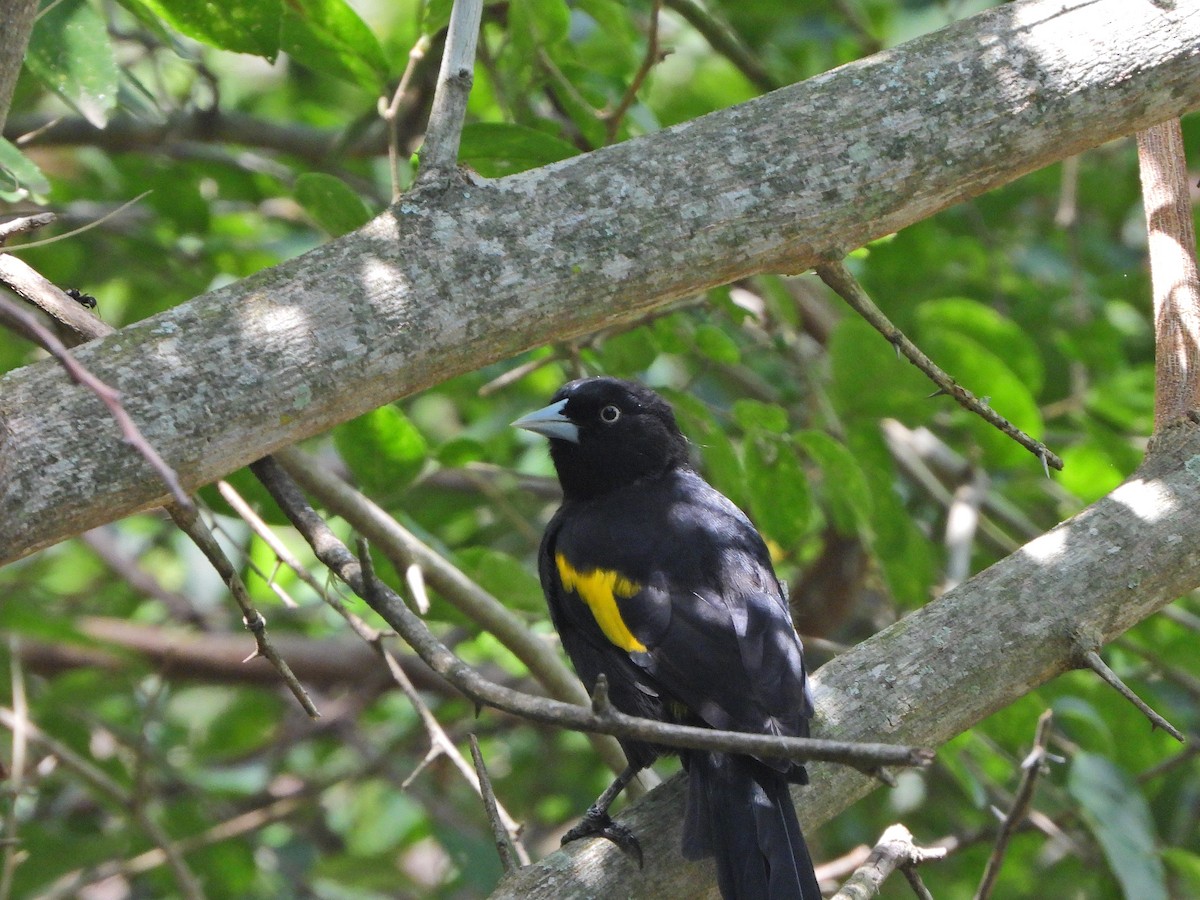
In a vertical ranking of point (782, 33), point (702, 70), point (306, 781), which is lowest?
point (306, 781)

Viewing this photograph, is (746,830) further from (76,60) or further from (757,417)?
(76,60)

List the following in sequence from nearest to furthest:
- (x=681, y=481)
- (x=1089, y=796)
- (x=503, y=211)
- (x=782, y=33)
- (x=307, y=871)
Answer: (x=503, y=211), (x=1089, y=796), (x=681, y=481), (x=307, y=871), (x=782, y=33)

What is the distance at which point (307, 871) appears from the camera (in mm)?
5066

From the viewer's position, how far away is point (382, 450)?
3412 mm

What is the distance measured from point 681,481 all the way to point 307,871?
2.33 m

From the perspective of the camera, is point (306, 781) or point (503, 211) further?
point (306, 781)

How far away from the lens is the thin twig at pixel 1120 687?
2.25 m

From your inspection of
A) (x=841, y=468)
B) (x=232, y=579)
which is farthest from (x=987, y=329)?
(x=232, y=579)

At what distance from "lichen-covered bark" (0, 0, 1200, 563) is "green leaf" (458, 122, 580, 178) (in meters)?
0.93

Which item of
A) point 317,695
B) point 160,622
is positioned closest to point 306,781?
point 317,695

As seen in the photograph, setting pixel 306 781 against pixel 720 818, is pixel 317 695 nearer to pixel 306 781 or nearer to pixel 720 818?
pixel 306 781

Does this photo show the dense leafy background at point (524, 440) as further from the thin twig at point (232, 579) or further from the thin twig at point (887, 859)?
the thin twig at point (232, 579)

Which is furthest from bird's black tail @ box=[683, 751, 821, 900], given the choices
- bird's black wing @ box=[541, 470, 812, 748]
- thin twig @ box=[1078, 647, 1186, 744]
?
thin twig @ box=[1078, 647, 1186, 744]

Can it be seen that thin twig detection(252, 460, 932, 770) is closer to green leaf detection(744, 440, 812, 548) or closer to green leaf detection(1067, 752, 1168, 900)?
green leaf detection(744, 440, 812, 548)
